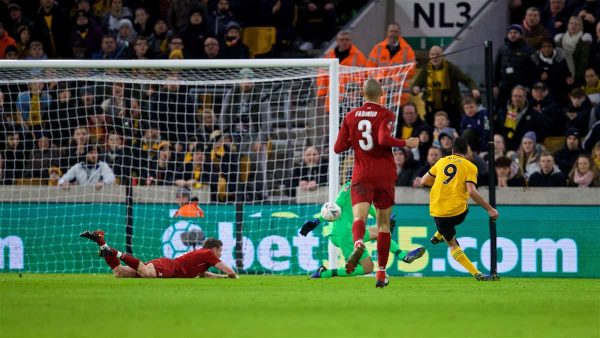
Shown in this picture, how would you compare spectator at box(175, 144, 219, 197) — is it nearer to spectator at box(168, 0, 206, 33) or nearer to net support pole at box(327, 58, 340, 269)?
net support pole at box(327, 58, 340, 269)

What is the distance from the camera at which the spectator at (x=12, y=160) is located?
62.2 feet

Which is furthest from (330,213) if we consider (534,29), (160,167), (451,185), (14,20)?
(14,20)

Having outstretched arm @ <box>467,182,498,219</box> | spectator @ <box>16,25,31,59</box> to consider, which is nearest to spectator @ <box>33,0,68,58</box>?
spectator @ <box>16,25,31,59</box>

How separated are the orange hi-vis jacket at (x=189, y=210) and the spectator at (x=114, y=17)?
6.15 m

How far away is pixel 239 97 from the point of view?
19.8 m

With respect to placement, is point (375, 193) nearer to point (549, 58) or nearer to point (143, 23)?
point (549, 58)

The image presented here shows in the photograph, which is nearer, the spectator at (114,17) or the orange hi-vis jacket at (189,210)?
the orange hi-vis jacket at (189,210)

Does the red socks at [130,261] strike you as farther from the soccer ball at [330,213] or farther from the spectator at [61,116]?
the spectator at [61,116]

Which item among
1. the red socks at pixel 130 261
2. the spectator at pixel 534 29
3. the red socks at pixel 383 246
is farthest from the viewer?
the spectator at pixel 534 29

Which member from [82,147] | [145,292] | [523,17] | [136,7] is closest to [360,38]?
[523,17]

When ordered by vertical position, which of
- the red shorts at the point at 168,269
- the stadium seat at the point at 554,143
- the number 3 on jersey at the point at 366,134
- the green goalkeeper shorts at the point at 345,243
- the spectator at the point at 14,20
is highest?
the spectator at the point at 14,20

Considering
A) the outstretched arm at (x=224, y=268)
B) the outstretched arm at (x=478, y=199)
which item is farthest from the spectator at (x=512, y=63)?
the outstretched arm at (x=224, y=268)

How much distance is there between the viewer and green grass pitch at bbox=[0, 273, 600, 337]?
347 inches

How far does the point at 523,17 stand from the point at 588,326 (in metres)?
13.3
